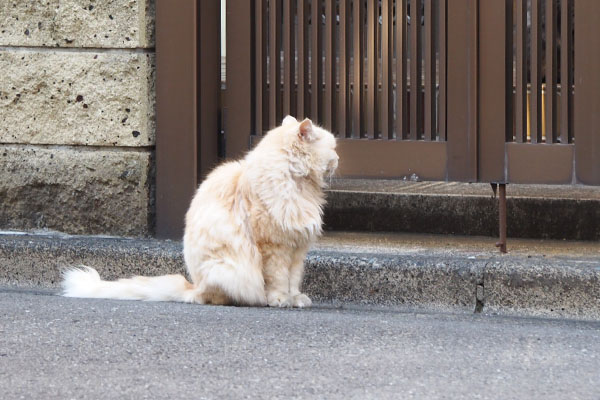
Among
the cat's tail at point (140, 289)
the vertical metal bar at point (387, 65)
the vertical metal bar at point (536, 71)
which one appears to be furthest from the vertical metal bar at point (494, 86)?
the cat's tail at point (140, 289)

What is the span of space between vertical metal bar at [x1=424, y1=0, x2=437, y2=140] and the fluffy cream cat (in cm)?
89

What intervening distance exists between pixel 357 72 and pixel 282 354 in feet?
7.84

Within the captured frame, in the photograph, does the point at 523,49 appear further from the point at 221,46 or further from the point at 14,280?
the point at 14,280

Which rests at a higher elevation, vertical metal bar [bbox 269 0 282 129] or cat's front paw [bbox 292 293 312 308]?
vertical metal bar [bbox 269 0 282 129]

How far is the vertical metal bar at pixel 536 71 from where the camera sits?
620 cm

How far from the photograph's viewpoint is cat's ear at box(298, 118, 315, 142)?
218 inches

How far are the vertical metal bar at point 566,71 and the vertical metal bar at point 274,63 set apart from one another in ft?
5.31

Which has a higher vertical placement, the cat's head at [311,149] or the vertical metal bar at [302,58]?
the vertical metal bar at [302,58]

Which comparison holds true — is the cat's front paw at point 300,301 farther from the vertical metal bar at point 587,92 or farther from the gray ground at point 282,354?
the vertical metal bar at point 587,92

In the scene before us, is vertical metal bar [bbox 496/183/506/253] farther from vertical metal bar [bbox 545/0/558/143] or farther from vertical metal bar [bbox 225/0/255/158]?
vertical metal bar [bbox 225/0/255/158]

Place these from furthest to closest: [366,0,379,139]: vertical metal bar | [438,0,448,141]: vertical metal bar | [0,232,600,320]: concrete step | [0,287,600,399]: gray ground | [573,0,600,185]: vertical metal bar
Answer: [366,0,379,139]: vertical metal bar, [438,0,448,141]: vertical metal bar, [573,0,600,185]: vertical metal bar, [0,232,600,320]: concrete step, [0,287,600,399]: gray ground

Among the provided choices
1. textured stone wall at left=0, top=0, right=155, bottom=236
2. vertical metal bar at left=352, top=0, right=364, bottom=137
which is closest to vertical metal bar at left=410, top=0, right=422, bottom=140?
vertical metal bar at left=352, top=0, right=364, bottom=137

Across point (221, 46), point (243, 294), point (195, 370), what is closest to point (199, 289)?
point (243, 294)

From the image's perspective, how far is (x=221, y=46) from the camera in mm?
6879
